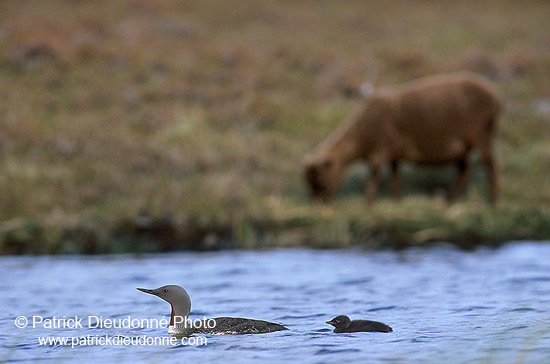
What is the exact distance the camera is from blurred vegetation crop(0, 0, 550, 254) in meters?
14.8

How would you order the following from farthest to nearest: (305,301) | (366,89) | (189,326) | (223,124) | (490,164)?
(366,89), (223,124), (490,164), (305,301), (189,326)

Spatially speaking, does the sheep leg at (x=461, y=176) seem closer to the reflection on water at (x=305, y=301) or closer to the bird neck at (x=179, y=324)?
the reflection on water at (x=305, y=301)

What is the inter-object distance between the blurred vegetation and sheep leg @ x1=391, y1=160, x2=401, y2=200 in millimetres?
283

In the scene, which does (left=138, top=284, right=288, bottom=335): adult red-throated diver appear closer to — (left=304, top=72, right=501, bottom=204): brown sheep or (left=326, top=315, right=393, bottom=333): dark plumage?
(left=326, top=315, right=393, bottom=333): dark plumage

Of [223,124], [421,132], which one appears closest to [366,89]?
[223,124]

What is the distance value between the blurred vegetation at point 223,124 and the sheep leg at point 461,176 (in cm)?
25

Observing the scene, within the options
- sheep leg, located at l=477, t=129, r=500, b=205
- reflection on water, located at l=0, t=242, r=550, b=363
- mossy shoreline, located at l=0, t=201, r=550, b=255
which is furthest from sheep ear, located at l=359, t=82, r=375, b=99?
reflection on water, located at l=0, t=242, r=550, b=363

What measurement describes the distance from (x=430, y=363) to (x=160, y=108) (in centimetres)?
1721

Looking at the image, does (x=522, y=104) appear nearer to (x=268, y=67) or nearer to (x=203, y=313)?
(x=268, y=67)

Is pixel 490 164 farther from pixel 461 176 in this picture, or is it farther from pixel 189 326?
pixel 189 326

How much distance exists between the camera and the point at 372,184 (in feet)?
54.5

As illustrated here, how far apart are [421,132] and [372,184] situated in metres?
1.33

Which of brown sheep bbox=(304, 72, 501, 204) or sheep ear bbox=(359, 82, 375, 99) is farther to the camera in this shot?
sheep ear bbox=(359, 82, 375, 99)

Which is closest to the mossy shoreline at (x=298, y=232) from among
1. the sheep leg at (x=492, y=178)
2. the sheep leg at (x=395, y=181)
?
the sheep leg at (x=492, y=178)
